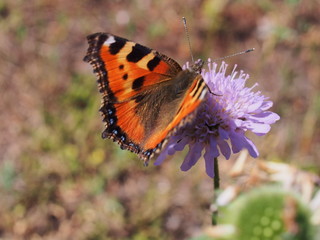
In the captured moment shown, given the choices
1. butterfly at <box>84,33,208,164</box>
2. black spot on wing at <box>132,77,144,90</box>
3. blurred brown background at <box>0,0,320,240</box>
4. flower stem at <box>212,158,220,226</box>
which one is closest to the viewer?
flower stem at <box>212,158,220,226</box>

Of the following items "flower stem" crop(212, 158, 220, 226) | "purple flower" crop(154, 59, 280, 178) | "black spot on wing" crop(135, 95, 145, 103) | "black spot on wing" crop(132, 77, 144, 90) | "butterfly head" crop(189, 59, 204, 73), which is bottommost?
"flower stem" crop(212, 158, 220, 226)

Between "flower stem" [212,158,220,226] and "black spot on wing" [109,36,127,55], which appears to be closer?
"flower stem" [212,158,220,226]

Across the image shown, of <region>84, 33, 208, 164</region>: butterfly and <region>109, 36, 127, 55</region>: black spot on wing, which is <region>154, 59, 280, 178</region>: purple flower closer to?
<region>84, 33, 208, 164</region>: butterfly

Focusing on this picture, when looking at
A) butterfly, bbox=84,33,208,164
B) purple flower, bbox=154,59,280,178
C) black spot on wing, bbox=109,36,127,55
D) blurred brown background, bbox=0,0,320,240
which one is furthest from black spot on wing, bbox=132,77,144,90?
blurred brown background, bbox=0,0,320,240

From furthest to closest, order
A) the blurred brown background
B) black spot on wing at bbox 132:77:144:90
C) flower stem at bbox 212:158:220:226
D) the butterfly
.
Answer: the blurred brown background
black spot on wing at bbox 132:77:144:90
the butterfly
flower stem at bbox 212:158:220:226

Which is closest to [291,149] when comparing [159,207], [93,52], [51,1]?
[159,207]

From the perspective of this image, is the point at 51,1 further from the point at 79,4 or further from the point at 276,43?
the point at 276,43

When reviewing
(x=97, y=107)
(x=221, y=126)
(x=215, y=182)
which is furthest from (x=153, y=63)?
(x=97, y=107)

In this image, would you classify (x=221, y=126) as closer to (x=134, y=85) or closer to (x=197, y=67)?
(x=197, y=67)
